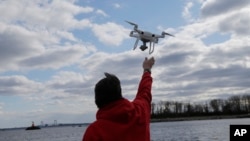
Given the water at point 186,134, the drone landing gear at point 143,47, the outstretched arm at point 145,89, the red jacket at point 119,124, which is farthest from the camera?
the water at point 186,134

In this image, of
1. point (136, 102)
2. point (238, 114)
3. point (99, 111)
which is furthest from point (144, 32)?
point (238, 114)

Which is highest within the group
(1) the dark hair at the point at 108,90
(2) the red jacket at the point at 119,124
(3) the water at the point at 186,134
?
(1) the dark hair at the point at 108,90

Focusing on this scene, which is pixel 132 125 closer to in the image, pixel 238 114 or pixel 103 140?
pixel 103 140

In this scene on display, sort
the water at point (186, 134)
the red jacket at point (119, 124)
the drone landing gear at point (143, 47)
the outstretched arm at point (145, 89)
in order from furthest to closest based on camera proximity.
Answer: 1. the water at point (186, 134)
2. the drone landing gear at point (143, 47)
3. the outstretched arm at point (145, 89)
4. the red jacket at point (119, 124)

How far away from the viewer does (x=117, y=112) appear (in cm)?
459

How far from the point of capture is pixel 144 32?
6.09 metres

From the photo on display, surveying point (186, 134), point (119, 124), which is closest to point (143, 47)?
point (119, 124)

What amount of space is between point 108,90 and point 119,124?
0.37 metres

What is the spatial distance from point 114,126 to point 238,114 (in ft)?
653

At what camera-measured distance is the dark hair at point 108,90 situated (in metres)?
4.61

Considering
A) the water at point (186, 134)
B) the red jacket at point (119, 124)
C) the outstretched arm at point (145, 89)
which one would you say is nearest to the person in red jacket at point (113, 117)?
the red jacket at point (119, 124)

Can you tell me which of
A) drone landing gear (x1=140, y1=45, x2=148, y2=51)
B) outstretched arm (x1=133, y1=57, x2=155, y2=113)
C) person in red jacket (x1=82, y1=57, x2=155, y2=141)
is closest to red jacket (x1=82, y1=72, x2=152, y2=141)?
person in red jacket (x1=82, y1=57, x2=155, y2=141)

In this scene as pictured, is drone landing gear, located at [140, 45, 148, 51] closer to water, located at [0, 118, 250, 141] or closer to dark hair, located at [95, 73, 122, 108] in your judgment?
dark hair, located at [95, 73, 122, 108]

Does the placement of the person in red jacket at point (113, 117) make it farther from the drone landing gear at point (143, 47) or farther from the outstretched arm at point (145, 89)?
the drone landing gear at point (143, 47)
